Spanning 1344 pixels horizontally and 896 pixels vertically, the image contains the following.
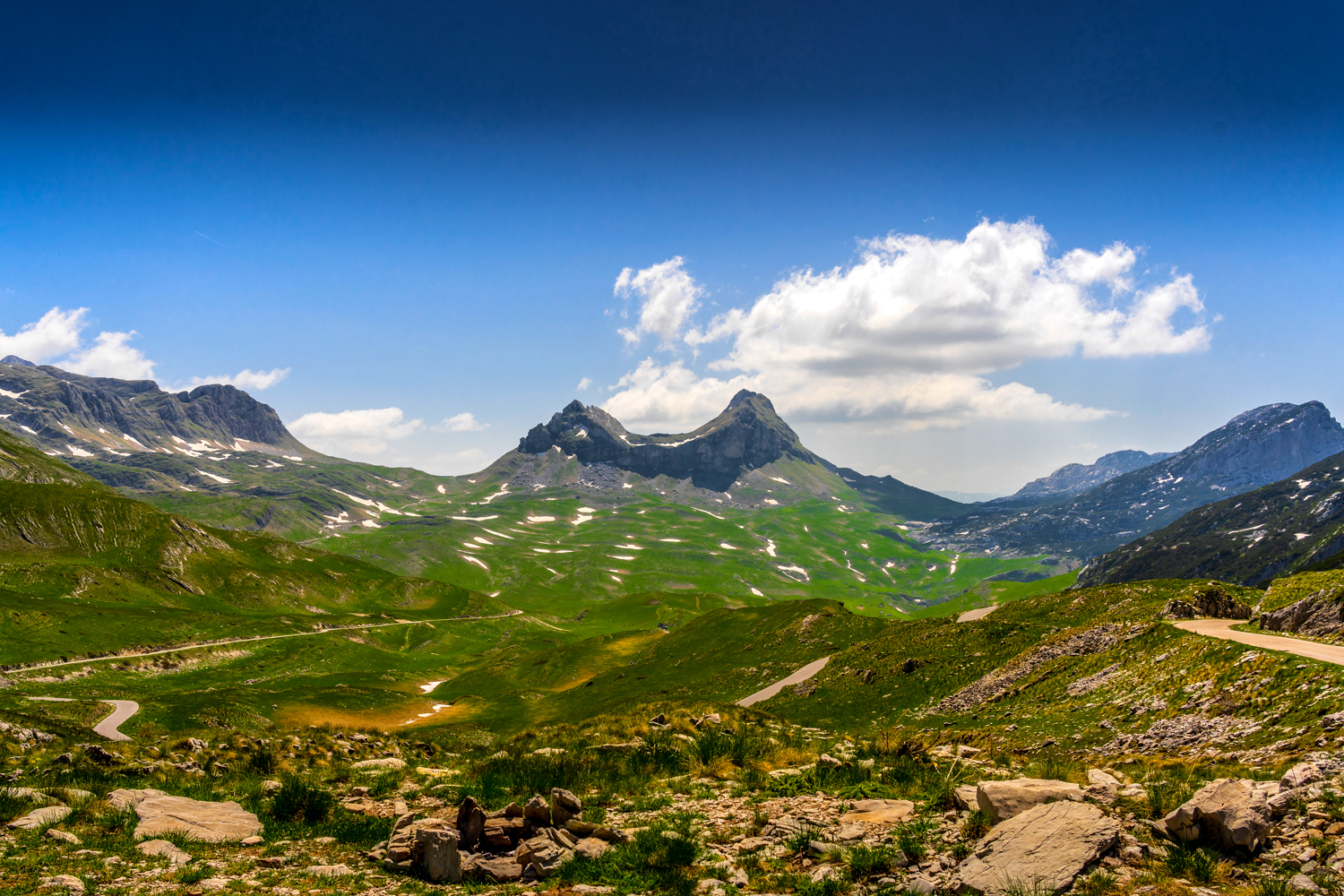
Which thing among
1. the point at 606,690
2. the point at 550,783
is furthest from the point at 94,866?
the point at 606,690

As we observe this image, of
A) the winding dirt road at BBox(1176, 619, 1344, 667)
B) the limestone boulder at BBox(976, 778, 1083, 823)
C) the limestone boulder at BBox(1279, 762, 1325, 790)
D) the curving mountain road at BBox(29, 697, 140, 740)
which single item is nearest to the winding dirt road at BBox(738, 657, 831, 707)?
the winding dirt road at BBox(1176, 619, 1344, 667)

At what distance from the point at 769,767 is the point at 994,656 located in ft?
121

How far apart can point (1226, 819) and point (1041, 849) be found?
317 cm

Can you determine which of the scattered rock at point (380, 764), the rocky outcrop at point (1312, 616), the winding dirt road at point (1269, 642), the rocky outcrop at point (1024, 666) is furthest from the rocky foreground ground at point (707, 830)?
the rocky outcrop at point (1024, 666)

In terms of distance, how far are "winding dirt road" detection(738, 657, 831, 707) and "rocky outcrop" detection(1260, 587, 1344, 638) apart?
3628 cm

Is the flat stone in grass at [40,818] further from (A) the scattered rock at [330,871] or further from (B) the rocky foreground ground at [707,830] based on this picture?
(A) the scattered rock at [330,871]

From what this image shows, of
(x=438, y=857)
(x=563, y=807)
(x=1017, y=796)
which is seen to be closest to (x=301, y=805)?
(x=438, y=857)

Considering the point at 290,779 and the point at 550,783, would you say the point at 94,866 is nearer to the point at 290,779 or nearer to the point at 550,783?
the point at 290,779

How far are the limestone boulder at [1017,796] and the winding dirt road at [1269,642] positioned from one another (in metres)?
19.5

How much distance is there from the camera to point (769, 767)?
20203 millimetres

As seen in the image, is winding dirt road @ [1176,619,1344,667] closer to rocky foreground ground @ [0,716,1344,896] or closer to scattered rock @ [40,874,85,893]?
rocky foreground ground @ [0,716,1344,896]

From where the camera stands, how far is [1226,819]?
11.1 meters

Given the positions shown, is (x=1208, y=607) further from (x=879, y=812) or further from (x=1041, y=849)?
(x=1041, y=849)

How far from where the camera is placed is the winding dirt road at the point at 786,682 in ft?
206
